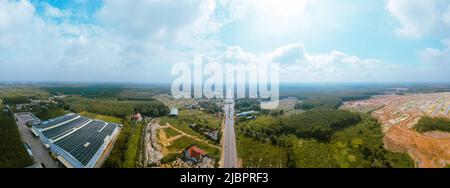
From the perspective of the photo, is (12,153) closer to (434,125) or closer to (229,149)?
(229,149)

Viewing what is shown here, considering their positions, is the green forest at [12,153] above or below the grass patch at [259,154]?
above

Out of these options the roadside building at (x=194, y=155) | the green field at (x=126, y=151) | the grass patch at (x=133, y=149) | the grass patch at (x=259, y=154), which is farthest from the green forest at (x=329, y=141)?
the green field at (x=126, y=151)

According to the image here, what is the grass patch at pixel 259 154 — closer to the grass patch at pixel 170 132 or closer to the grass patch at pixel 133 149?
the grass patch at pixel 170 132

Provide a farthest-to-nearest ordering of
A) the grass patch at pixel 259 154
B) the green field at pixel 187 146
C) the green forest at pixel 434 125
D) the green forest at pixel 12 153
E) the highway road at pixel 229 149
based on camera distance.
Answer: the green forest at pixel 434 125 < the green field at pixel 187 146 < the highway road at pixel 229 149 < the grass patch at pixel 259 154 < the green forest at pixel 12 153

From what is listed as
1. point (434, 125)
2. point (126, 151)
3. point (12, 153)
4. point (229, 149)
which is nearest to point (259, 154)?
point (229, 149)

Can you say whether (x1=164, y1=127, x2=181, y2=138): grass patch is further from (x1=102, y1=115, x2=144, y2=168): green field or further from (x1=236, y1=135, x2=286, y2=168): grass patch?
(x1=236, y1=135, x2=286, y2=168): grass patch
